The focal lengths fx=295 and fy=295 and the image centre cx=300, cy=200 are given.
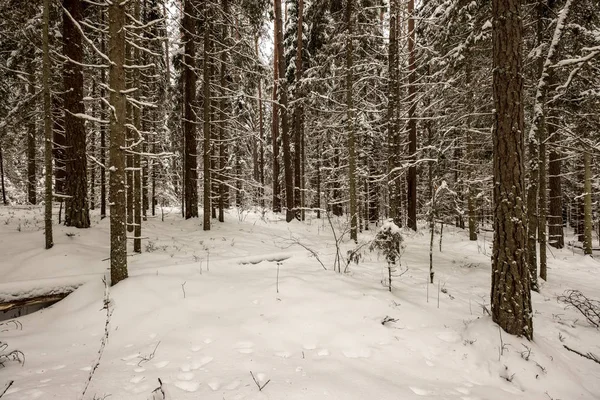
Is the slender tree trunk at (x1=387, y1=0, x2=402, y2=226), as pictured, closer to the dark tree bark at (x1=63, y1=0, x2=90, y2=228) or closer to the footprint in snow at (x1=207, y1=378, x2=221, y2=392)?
the footprint in snow at (x1=207, y1=378, x2=221, y2=392)

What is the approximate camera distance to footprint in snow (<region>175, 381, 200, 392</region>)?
300 cm

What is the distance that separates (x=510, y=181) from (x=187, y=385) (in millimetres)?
5042

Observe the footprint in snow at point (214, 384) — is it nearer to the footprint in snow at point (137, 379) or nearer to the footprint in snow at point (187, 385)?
the footprint in snow at point (187, 385)

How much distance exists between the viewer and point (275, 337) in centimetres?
411

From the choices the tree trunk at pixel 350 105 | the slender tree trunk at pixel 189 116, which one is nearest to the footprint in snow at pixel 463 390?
the tree trunk at pixel 350 105

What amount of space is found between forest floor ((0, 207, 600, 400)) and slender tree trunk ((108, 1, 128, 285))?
631mm

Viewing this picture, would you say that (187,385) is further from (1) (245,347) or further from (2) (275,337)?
(2) (275,337)

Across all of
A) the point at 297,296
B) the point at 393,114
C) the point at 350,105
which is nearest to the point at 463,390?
the point at 297,296

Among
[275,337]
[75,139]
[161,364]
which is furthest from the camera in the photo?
[75,139]

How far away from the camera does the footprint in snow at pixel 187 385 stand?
9.83 ft

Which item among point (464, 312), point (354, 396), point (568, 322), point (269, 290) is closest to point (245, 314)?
point (269, 290)

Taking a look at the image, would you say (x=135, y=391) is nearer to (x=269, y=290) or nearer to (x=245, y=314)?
(x=245, y=314)

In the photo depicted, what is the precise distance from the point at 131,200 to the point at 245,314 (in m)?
6.13

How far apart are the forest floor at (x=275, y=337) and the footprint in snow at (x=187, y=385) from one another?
1 centimetres
